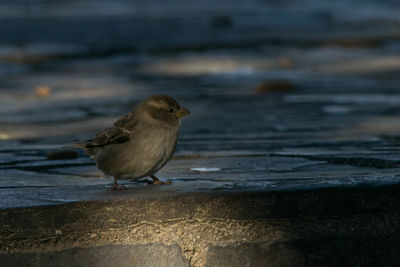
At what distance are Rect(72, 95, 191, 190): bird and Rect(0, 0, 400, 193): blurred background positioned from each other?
51 centimetres

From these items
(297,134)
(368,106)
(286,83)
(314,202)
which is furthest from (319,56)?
(314,202)

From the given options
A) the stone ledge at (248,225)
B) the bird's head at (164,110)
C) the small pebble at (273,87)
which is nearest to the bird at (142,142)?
the bird's head at (164,110)

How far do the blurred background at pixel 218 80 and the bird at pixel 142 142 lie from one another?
51cm

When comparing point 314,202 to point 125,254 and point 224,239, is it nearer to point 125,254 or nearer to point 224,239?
point 224,239

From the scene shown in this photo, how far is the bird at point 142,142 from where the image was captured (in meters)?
3.38

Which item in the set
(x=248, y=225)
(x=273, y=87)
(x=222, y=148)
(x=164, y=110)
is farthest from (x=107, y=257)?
(x=273, y=87)

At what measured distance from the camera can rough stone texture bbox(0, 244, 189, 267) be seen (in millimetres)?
2939

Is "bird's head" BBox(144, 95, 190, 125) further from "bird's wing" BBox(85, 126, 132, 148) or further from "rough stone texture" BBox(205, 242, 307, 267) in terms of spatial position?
"rough stone texture" BBox(205, 242, 307, 267)

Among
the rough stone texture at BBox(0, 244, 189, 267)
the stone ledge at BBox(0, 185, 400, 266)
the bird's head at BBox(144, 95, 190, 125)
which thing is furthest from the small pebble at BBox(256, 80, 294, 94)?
the rough stone texture at BBox(0, 244, 189, 267)

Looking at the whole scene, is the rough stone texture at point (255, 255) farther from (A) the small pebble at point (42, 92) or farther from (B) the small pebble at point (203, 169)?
(A) the small pebble at point (42, 92)

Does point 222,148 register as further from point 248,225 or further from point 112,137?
point 248,225

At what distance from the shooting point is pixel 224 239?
309 cm

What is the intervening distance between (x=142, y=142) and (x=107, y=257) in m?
0.57

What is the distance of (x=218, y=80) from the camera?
339 inches
